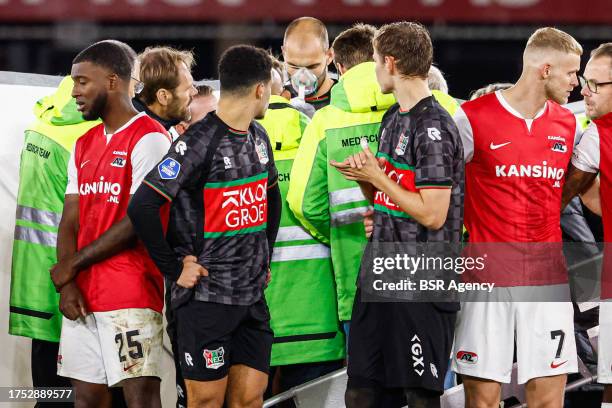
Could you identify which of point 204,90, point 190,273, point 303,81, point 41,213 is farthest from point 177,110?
point 190,273

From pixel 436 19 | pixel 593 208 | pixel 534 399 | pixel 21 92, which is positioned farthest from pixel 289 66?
pixel 436 19

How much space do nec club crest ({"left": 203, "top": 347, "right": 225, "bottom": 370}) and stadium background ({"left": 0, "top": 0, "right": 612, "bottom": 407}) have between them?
135 cm

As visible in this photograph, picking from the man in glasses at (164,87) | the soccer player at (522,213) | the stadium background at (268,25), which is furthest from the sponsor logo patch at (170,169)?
the stadium background at (268,25)

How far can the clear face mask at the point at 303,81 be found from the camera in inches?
180

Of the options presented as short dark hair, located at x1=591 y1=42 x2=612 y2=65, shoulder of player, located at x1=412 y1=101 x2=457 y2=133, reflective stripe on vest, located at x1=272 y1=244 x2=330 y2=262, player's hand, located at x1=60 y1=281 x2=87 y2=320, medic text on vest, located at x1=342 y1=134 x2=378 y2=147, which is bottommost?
player's hand, located at x1=60 y1=281 x2=87 y2=320

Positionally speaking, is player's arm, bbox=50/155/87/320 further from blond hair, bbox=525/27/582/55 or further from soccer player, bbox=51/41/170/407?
blond hair, bbox=525/27/582/55

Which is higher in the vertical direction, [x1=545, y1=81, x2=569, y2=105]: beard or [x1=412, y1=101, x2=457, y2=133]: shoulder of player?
[x1=545, y1=81, x2=569, y2=105]: beard

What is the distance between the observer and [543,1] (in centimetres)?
671

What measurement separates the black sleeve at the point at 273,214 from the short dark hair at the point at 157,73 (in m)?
0.86

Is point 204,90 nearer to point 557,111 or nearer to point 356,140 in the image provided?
point 356,140

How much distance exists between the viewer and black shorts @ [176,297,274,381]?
3.37 metres

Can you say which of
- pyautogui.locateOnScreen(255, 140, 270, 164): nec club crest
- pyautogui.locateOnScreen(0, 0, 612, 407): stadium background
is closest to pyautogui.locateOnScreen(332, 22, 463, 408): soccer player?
pyautogui.locateOnScreen(255, 140, 270, 164): nec club crest

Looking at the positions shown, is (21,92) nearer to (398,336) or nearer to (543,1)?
(398,336)

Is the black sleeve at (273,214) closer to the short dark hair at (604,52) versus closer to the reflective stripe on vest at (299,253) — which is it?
A: the reflective stripe on vest at (299,253)
